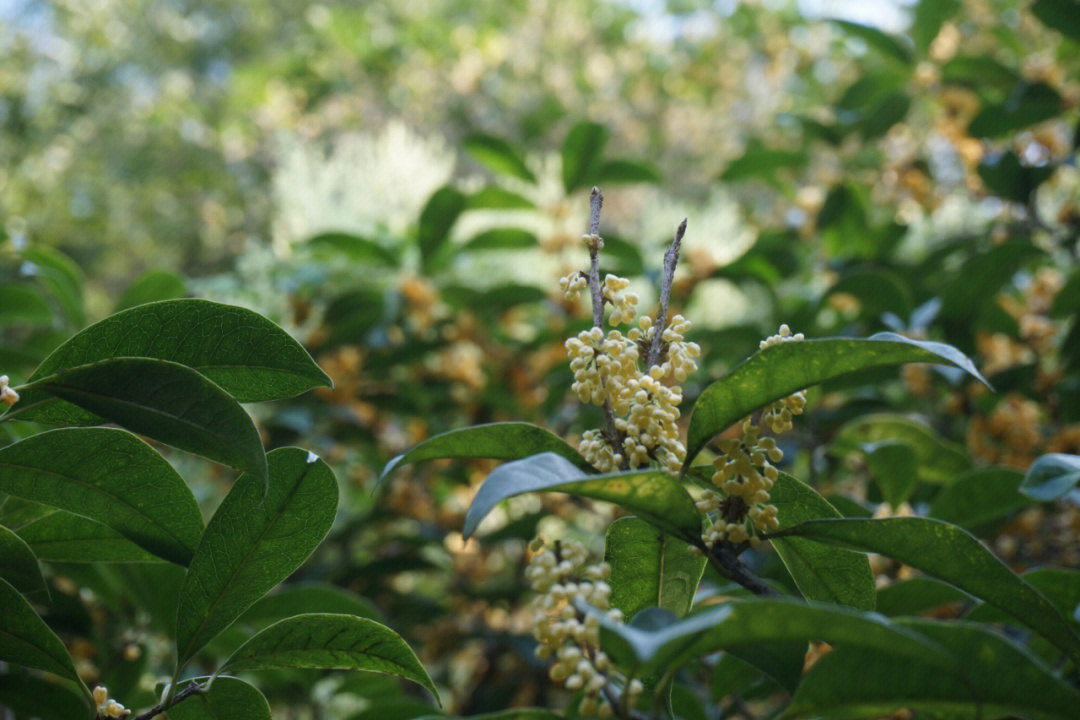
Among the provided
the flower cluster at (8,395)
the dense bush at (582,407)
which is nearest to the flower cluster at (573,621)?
the dense bush at (582,407)

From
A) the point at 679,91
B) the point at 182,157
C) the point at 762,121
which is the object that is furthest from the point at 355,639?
the point at 182,157

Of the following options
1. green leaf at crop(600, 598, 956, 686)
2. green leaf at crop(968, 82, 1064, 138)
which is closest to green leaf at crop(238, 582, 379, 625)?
green leaf at crop(600, 598, 956, 686)

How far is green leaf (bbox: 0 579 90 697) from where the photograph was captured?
0.34 m

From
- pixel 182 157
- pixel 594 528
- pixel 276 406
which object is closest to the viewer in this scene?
pixel 276 406

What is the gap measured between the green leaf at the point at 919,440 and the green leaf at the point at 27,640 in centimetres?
57

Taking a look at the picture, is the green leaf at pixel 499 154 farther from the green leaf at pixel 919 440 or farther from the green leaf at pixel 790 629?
the green leaf at pixel 790 629

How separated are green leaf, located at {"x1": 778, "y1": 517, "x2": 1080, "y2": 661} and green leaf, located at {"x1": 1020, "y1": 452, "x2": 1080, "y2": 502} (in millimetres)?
50

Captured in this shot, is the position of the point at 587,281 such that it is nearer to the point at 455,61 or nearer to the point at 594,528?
the point at 594,528

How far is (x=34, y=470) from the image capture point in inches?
14.3

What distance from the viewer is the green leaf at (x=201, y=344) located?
14.4 inches

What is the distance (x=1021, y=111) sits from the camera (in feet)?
3.06

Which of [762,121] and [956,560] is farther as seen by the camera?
[762,121]

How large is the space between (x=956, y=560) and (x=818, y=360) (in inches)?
3.7

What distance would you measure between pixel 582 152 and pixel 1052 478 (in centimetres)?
82
